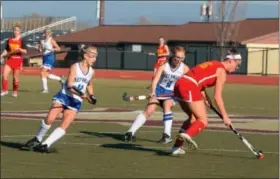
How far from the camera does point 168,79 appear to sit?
553 inches

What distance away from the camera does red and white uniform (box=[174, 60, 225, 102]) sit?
39.4 feet

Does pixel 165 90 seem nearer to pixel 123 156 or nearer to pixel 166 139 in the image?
pixel 166 139

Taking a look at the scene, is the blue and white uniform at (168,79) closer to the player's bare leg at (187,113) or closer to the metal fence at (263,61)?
the player's bare leg at (187,113)

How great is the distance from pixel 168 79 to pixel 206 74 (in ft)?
6.75

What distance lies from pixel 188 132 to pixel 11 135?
417cm

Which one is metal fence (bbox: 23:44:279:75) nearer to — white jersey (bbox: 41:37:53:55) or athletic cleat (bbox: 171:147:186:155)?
white jersey (bbox: 41:37:53:55)

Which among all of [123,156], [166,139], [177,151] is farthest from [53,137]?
[166,139]

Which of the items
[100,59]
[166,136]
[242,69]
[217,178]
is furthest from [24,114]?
[100,59]

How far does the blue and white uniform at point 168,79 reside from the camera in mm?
13859

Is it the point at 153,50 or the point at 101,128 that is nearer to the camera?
the point at 101,128

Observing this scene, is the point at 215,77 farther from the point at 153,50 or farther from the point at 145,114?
the point at 153,50

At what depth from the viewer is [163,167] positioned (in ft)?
36.5

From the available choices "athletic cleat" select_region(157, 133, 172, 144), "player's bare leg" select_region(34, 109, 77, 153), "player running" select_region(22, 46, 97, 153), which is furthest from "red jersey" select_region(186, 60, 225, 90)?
"athletic cleat" select_region(157, 133, 172, 144)

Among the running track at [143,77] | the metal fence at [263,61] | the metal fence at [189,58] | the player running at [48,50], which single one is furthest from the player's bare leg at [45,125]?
the metal fence at [263,61]
